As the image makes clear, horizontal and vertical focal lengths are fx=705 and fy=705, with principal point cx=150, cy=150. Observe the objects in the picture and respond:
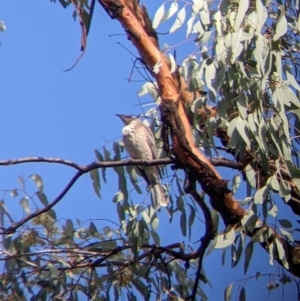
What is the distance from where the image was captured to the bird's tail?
2.37 meters

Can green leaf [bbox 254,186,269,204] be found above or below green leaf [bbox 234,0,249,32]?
below

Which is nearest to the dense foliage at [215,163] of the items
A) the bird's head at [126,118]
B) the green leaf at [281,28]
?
the green leaf at [281,28]

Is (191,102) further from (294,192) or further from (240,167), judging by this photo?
(294,192)

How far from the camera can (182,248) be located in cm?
234

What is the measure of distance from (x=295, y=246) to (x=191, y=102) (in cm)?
56

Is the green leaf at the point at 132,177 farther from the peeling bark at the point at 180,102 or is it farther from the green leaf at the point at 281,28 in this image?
the green leaf at the point at 281,28

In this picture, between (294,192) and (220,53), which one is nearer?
(220,53)

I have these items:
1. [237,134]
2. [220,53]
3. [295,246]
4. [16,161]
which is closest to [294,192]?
[295,246]

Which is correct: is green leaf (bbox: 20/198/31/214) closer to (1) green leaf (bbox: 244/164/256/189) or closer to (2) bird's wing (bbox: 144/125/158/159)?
(2) bird's wing (bbox: 144/125/158/159)

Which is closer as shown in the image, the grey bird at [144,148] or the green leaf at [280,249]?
the green leaf at [280,249]

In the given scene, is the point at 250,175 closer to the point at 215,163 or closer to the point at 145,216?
the point at 215,163

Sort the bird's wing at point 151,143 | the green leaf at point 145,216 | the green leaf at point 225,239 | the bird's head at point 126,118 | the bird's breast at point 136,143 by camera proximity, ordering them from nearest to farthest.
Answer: the green leaf at point 225,239
the green leaf at point 145,216
the bird's wing at point 151,143
the bird's breast at point 136,143
the bird's head at point 126,118

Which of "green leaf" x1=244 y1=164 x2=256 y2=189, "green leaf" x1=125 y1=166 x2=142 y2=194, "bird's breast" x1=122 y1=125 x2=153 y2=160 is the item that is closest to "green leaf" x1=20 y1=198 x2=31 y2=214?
"green leaf" x1=125 y1=166 x2=142 y2=194

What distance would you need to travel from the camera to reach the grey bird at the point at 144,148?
2.45 metres
